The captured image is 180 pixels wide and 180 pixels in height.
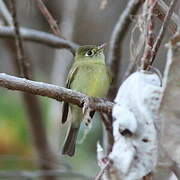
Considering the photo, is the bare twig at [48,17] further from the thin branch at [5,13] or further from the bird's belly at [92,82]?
the thin branch at [5,13]

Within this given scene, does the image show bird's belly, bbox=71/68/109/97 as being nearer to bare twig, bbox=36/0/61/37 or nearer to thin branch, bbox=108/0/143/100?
thin branch, bbox=108/0/143/100

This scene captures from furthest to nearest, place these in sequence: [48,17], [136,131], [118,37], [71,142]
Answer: [71,142] < [118,37] < [48,17] < [136,131]

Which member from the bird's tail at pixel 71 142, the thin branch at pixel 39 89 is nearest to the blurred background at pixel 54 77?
the bird's tail at pixel 71 142

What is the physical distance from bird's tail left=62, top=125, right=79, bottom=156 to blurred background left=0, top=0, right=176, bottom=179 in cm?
7

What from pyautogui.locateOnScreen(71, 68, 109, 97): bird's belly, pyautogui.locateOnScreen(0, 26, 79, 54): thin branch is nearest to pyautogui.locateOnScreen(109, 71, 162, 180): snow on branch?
pyautogui.locateOnScreen(71, 68, 109, 97): bird's belly

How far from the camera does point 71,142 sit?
332cm

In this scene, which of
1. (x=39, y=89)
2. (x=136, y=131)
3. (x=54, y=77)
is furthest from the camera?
(x=54, y=77)

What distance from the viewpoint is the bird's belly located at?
129 inches

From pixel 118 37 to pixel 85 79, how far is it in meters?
0.34

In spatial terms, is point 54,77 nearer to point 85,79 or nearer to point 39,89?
point 85,79

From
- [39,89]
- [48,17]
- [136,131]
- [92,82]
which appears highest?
[48,17]

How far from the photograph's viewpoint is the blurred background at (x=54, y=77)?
14.0 feet

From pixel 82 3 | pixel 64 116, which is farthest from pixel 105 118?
pixel 82 3

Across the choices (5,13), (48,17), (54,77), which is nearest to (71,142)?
(48,17)
